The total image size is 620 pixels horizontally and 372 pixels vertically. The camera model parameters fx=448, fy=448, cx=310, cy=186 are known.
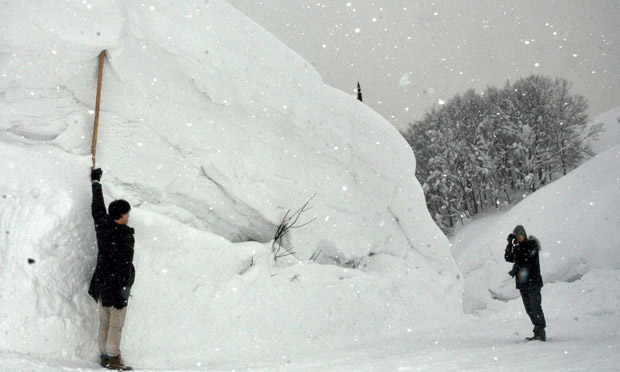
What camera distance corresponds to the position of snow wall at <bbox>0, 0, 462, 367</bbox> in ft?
12.5

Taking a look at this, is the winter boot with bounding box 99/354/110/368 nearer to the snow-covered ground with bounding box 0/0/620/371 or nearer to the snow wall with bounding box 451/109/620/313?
the snow-covered ground with bounding box 0/0/620/371

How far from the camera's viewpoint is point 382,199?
24.9 feet

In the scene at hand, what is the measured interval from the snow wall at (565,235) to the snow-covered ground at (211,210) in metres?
5.21

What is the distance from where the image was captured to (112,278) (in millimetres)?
3602

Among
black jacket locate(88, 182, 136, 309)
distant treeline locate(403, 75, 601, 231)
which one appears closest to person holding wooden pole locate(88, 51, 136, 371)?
black jacket locate(88, 182, 136, 309)

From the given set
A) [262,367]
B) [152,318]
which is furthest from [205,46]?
[262,367]

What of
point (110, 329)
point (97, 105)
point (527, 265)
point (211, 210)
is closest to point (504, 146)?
point (527, 265)

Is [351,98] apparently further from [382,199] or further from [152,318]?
[152,318]

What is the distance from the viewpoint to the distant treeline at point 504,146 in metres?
27.2

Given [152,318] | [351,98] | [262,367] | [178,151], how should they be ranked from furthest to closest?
[351,98], [178,151], [152,318], [262,367]

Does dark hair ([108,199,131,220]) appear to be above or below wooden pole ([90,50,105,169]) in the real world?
below

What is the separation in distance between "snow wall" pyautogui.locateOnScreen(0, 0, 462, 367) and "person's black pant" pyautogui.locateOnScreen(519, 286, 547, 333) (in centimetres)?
175

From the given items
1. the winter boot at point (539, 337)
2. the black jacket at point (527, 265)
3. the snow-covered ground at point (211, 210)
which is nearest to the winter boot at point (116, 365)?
the snow-covered ground at point (211, 210)

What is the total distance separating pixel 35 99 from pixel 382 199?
203 inches
